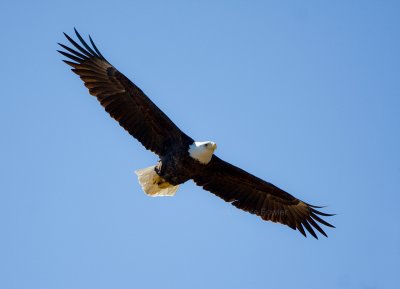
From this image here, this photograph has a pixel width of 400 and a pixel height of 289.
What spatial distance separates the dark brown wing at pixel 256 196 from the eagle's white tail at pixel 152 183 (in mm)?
452

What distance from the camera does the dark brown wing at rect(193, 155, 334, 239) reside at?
484 inches

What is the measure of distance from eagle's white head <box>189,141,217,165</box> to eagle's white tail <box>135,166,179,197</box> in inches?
25.7

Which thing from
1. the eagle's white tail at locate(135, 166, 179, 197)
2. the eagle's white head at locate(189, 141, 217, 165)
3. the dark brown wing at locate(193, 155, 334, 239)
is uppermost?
the dark brown wing at locate(193, 155, 334, 239)

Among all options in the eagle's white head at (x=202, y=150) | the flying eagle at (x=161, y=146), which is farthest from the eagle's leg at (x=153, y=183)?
the eagle's white head at (x=202, y=150)

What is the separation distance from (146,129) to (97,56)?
1.28 metres

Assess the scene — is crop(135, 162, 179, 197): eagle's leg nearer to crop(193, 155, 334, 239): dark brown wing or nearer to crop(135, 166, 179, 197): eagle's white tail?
crop(135, 166, 179, 197): eagle's white tail

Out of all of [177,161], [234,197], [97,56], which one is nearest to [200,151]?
[177,161]

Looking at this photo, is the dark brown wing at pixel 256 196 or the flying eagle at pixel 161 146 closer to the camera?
the flying eagle at pixel 161 146

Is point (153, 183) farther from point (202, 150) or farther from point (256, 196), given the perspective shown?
point (256, 196)

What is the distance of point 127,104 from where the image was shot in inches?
469

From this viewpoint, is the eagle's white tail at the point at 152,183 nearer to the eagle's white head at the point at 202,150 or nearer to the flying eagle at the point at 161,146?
the flying eagle at the point at 161,146

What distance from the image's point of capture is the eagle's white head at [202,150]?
11562mm

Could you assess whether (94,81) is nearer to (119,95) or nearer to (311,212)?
(119,95)

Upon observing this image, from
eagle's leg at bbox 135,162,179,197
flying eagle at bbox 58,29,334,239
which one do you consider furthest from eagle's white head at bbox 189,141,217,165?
eagle's leg at bbox 135,162,179,197
